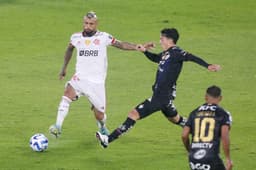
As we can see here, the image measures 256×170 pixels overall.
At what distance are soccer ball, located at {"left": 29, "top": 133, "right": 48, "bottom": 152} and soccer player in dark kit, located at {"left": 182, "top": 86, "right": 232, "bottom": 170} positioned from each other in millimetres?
4666

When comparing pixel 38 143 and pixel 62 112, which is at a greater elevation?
pixel 62 112

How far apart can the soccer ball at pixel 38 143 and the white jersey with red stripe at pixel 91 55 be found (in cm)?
149

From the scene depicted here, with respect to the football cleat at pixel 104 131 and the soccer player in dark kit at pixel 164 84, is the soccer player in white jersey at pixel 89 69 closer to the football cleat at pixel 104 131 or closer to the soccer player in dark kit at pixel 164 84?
the football cleat at pixel 104 131

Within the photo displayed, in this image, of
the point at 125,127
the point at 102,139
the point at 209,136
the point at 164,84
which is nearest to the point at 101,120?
the point at 102,139

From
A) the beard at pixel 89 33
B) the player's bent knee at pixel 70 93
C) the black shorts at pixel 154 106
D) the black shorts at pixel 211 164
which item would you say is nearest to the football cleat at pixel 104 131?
the player's bent knee at pixel 70 93

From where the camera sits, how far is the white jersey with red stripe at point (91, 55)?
58.3ft

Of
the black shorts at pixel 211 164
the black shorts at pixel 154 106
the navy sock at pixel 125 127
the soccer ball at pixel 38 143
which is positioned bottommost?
the soccer ball at pixel 38 143

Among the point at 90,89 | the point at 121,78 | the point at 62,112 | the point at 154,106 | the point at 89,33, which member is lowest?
the point at 62,112

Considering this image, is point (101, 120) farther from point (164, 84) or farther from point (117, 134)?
point (164, 84)

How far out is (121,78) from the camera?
25.0 m

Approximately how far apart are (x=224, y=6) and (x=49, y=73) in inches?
516

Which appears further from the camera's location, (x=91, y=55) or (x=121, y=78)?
(x=121, y=78)

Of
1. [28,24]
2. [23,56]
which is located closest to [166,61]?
[23,56]

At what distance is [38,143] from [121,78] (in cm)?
800
